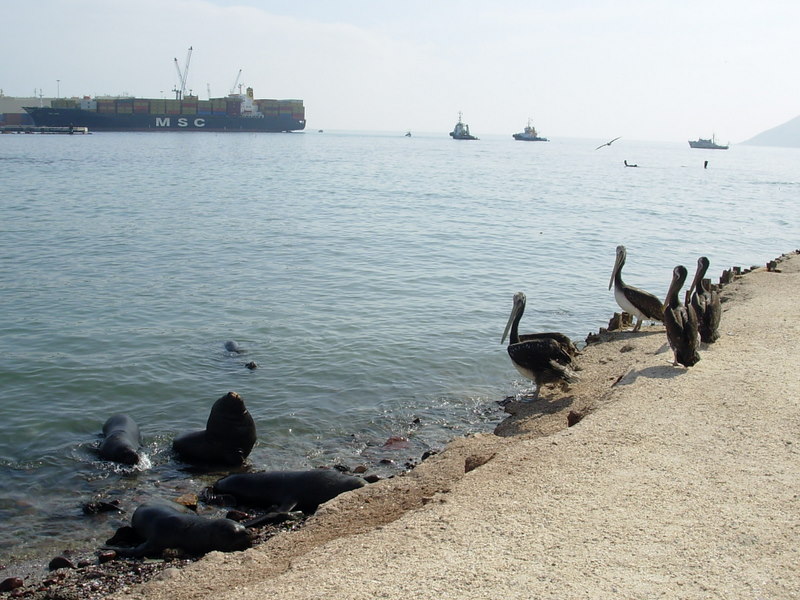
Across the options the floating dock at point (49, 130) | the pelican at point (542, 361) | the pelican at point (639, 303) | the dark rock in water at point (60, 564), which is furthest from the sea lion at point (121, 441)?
the floating dock at point (49, 130)

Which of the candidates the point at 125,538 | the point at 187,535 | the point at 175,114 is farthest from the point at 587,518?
the point at 175,114

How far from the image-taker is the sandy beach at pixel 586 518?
15.1 feet

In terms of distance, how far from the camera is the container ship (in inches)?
4747

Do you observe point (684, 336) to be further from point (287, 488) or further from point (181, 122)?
point (181, 122)

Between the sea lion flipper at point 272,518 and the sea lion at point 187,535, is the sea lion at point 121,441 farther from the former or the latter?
the sea lion flipper at point 272,518

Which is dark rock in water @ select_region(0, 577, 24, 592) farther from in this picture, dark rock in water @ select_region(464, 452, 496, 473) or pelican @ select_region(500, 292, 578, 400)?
pelican @ select_region(500, 292, 578, 400)

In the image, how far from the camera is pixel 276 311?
54.3 feet

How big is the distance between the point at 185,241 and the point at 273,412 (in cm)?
1645

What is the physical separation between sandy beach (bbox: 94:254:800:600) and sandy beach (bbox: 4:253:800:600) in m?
0.02

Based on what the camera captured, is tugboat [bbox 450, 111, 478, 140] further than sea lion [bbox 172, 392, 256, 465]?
Yes

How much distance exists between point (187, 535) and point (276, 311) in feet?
32.8

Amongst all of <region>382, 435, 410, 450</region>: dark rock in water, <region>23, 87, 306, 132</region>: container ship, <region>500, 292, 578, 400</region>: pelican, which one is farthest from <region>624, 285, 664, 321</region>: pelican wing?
<region>23, 87, 306, 132</region>: container ship

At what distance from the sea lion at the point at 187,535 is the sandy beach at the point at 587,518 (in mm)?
509

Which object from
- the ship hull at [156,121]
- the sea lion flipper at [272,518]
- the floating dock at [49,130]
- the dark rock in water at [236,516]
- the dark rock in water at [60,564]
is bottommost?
the dark rock in water at [60,564]
